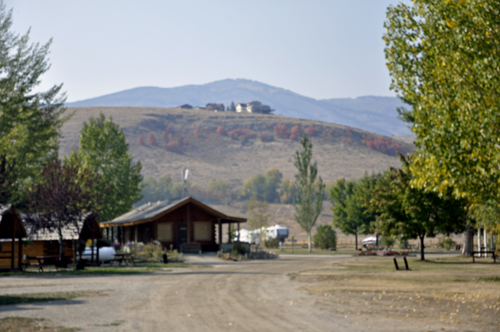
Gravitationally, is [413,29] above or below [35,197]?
above

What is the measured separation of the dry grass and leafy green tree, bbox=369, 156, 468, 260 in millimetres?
7774

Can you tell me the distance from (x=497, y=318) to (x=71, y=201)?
26.4m

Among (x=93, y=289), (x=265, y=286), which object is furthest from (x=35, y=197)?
(x=265, y=286)

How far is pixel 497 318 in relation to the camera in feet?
45.9

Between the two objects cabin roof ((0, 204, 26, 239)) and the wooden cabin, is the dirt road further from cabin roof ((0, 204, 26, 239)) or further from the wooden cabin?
the wooden cabin

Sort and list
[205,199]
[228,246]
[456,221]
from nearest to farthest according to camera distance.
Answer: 1. [456,221]
2. [228,246]
3. [205,199]

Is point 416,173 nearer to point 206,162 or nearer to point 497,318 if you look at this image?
point 497,318

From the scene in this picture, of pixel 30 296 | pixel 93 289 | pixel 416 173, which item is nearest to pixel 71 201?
pixel 93 289

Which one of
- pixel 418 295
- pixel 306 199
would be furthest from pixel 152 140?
pixel 418 295

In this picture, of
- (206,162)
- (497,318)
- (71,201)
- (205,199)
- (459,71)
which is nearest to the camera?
(497,318)

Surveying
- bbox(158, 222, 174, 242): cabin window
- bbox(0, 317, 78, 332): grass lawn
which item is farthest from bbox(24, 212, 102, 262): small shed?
bbox(0, 317, 78, 332): grass lawn

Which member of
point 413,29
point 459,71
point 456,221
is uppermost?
point 413,29

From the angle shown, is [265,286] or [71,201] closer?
[265,286]

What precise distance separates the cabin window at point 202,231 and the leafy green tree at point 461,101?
3674 centimetres
